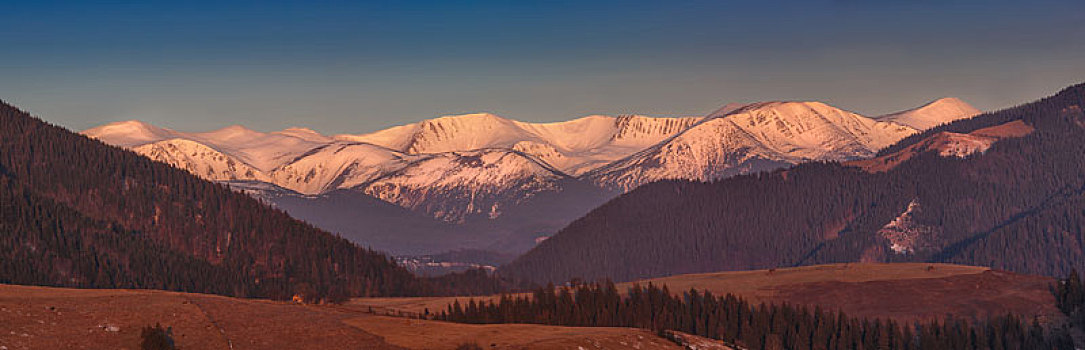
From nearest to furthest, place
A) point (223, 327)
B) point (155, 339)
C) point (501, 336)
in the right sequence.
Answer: point (155, 339)
point (223, 327)
point (501, 336)

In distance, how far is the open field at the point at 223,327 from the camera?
122 metres

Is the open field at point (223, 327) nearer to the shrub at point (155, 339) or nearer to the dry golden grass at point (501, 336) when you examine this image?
the dry golden grass at point (501, 336)

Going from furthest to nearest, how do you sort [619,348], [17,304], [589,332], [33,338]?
[589,332]
[619,348]
[17,304]
[33,338]

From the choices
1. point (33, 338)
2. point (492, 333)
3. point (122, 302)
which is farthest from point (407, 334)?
point (33, 338)

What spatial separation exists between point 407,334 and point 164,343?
1401 inches

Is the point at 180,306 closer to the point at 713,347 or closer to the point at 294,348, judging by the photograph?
the point at 294,348

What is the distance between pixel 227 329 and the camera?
433 feet

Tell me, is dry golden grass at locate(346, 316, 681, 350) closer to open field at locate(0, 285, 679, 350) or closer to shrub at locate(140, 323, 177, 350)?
open field at locate(0, 285, 679, 350)

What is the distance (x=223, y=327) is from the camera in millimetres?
132625

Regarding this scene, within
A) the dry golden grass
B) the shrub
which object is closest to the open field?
the dry golden grass

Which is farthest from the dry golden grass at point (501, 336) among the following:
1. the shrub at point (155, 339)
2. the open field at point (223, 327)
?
the shrub at point (155, 339)

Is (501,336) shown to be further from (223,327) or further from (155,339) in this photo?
(155,339)

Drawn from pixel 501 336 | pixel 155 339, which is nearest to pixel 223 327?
pixel 155 339

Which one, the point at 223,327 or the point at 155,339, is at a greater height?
the point at 223,327
